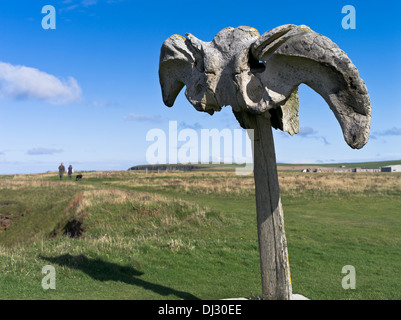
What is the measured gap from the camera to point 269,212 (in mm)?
6258

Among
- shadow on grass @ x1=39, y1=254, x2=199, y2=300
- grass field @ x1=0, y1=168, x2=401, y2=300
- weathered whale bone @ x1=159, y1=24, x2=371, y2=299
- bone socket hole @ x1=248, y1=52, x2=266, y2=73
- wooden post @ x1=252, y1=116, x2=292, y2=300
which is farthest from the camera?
shadow on grass @ x1=39, y1=254, x2=199, y2=300

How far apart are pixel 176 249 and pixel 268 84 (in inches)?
285

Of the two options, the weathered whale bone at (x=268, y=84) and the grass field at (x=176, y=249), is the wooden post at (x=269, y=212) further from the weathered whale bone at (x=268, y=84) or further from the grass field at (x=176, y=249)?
the grass field at (x=176, y=249)

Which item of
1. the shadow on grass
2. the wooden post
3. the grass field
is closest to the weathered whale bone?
the wooden post

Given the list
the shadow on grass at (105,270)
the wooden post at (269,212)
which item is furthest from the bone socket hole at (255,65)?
the shadow on grass at (105,270)

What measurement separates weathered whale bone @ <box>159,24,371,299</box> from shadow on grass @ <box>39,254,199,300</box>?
3195 mm

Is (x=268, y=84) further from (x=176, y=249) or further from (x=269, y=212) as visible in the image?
(x=176, y=249)

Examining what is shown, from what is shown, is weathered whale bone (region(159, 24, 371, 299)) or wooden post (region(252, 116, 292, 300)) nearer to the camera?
weathered whale bone (region(159, 24, 371, 299))

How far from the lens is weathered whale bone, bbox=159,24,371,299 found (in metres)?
4.98

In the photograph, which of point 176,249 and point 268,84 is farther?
point 176,249

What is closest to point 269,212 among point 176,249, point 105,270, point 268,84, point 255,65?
point 268,84

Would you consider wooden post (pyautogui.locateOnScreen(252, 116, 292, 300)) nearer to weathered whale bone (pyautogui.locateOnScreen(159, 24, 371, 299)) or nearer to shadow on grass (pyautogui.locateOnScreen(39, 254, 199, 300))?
weathered whale bone (pyautogui.locateOnScreen(159, 24, 371, 299))

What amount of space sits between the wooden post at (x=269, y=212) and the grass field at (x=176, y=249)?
77.1 inches
